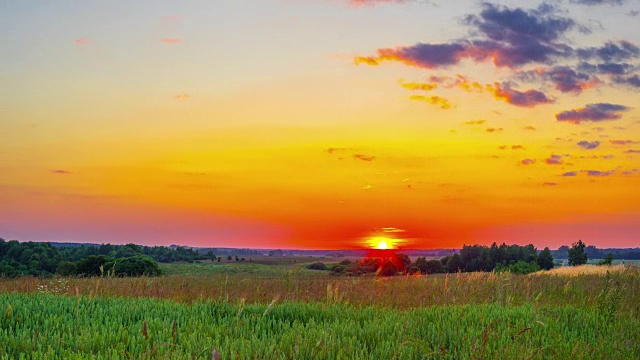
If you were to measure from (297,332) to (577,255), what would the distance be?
74.9m

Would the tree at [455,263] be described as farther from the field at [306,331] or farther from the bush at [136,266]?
the field at [306,331]

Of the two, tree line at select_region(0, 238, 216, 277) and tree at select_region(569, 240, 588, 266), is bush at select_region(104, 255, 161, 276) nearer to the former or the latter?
tree line at select_region(0, 238, 216, 277)

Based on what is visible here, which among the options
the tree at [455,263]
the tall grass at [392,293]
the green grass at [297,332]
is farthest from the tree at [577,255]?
the green grass at [297,332]

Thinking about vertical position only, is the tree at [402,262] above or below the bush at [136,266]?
above

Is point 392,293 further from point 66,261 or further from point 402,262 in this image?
point 402,262

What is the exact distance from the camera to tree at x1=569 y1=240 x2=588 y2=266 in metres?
72.1

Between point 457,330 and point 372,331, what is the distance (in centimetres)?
142

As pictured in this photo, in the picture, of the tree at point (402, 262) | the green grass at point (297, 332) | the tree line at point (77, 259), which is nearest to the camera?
the green grass at point (297, 332)

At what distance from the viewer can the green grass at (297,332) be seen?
233 inches

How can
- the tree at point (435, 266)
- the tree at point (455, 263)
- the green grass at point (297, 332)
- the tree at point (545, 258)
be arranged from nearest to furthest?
the green grass at point (297, 332), the tree at point (435, 266), the tree at point (455, 263), the tree at point (545, 258)

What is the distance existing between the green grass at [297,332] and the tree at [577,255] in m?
69.2

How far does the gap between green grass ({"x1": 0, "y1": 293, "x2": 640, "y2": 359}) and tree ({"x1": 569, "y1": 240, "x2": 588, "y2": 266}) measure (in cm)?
6917

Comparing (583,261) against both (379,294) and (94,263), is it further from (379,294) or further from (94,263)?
Result: (379,294)

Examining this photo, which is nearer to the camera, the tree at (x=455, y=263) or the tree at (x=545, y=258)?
the tree at (x=455, y=263)
